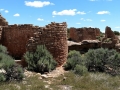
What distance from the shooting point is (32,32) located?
13.2 m

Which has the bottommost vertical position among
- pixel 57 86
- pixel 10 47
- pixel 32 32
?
pixel 57 86

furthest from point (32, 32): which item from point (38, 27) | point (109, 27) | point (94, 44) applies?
point (109, 27)

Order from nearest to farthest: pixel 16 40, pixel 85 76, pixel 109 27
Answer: pixel 85 76 < pixel 16 40 < pixel 109 27

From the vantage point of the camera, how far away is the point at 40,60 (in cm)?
1147

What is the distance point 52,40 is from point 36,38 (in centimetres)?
89

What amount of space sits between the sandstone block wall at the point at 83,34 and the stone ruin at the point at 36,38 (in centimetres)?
1278

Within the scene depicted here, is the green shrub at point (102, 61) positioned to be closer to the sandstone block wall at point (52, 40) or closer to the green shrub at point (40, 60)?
the sandstone block wall at point (52, 40)

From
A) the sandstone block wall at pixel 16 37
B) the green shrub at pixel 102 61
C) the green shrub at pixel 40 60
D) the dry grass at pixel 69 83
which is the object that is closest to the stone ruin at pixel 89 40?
the green shrub at pixel 102 61

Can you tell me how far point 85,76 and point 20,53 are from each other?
525 centimetres

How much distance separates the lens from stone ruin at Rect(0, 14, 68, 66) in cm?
1239

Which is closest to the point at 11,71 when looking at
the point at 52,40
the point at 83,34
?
the point at 52,40

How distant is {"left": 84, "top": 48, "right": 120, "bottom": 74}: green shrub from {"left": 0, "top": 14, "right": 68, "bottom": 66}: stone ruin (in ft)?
5.45

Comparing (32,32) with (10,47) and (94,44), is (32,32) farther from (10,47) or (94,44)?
(94,44)

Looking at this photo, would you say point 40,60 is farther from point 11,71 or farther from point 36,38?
point 11,71
